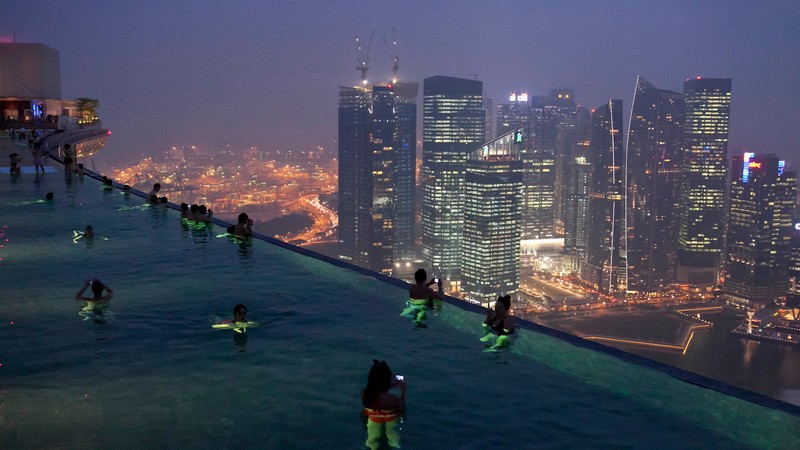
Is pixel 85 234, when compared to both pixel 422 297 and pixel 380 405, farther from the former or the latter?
pixel 380 405

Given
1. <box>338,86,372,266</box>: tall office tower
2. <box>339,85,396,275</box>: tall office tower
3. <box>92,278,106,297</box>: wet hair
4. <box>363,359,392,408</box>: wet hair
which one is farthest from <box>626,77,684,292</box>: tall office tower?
<box>363,359,392,408</box>: wet hair

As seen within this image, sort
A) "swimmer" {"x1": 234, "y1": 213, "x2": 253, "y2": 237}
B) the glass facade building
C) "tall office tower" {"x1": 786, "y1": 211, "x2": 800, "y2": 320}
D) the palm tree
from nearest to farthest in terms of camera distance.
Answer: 1. "swimmer" {"x1": 234, "y1": 213, "x2": 253, "y2": 237}
2. the palm tree
3. "tall office tower" {"x1": 786, "y1": 211, "x2": 800, "y2": 320}
4. the glass facade building

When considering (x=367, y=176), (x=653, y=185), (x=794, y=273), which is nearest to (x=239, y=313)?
(x=794, y=273)

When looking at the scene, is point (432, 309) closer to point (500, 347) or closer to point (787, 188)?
point (500, 347)

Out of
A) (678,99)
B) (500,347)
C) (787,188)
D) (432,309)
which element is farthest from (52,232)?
(678,99)

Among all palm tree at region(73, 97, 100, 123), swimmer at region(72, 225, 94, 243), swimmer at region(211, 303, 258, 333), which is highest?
palm tree at region(73, 97, 100, 123)

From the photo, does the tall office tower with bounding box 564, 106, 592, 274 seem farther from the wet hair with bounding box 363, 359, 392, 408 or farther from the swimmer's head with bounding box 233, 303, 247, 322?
the wet hair with bounding box 363, 359, 392, 408
